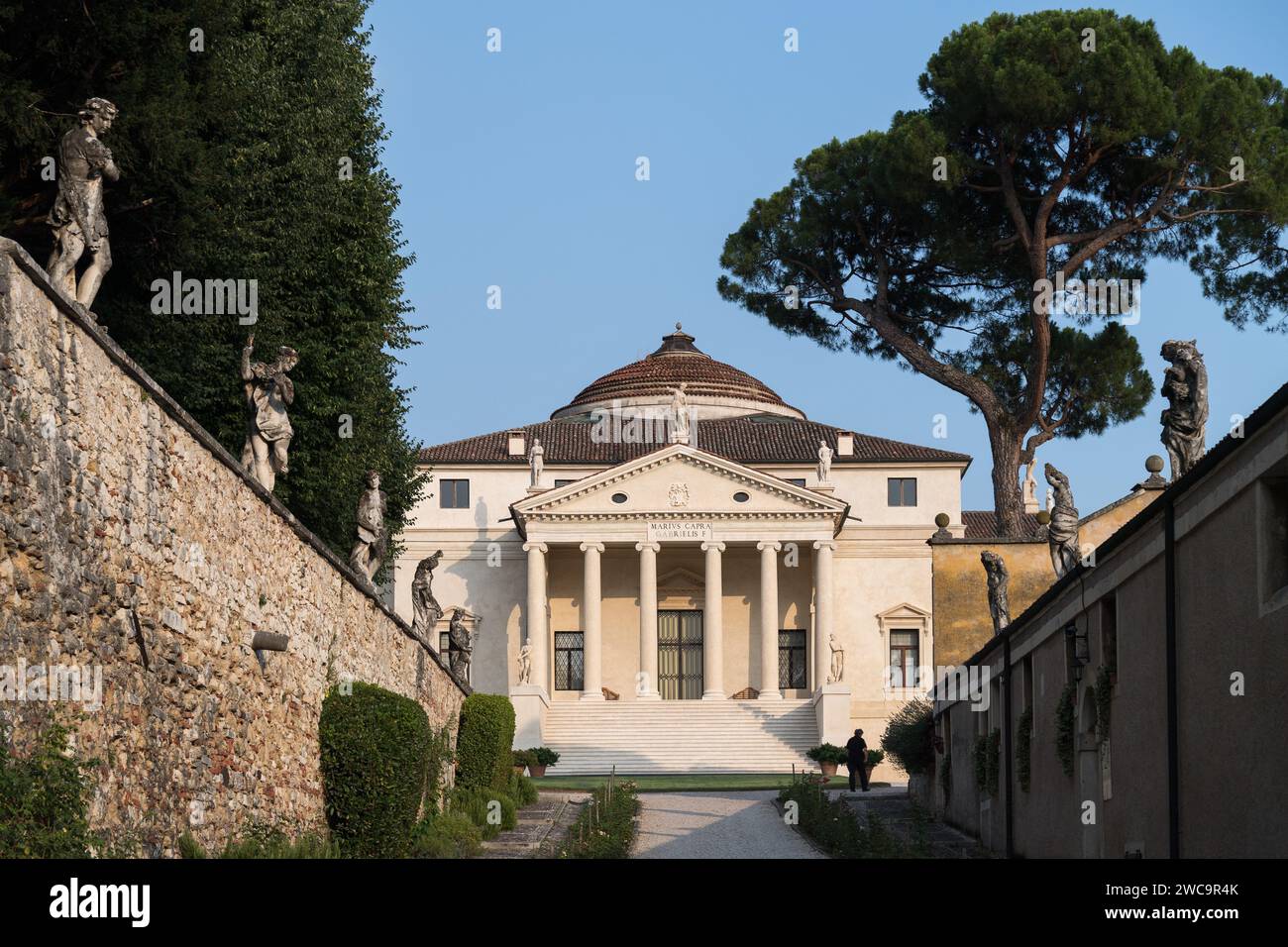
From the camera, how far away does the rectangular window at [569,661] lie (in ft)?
229

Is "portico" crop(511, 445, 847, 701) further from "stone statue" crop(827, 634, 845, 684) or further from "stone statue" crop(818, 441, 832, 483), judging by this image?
"stone statue" crop(827, 634, 845, 684)

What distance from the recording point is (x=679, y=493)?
66312 millimetres

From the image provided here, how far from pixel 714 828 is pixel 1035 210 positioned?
2450 cm

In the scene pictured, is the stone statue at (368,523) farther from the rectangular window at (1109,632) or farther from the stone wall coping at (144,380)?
the rectangular window at (1109,632)

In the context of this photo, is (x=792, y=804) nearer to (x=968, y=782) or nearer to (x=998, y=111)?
(x=968, y=782)

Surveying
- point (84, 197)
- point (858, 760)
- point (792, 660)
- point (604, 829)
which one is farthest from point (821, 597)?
point (84, 197)

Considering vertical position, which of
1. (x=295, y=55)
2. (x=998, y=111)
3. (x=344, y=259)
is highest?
(x=998, y=111)

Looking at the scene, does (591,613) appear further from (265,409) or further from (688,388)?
(265,409)

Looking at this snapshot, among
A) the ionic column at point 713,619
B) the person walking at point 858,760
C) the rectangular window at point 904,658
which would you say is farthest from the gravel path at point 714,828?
the rectangular window at point 904,658

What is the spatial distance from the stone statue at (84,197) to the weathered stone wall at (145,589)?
1072mm
